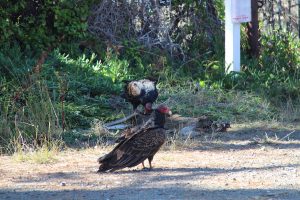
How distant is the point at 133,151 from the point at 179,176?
1.92 ft

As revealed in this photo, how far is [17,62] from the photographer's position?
505 inches

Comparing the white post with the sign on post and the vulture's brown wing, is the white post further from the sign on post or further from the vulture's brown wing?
the vulture's brown wing

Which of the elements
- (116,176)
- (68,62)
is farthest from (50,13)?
(116,176)

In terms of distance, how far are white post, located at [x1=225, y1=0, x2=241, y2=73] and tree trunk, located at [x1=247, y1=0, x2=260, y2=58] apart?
3.12ft

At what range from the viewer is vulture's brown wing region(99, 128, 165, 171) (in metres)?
8.17

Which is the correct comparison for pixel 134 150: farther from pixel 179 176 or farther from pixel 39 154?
pixel 39 154

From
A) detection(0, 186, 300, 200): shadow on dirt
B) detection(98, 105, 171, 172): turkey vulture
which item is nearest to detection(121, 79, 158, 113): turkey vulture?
detection(98, 105, 171, 172): turkey vulture

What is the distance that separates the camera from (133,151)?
8.24m

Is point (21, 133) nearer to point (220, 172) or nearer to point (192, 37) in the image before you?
point (220, 172)

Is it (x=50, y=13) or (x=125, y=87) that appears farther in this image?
(x=50, y=13)

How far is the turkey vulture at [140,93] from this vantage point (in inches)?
453

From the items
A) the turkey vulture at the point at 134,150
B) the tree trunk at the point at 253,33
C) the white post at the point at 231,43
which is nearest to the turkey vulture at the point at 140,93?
the white post at the point at 231,43

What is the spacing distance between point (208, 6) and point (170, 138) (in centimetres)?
567

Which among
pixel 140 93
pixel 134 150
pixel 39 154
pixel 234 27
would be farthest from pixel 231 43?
pixel 134 150
